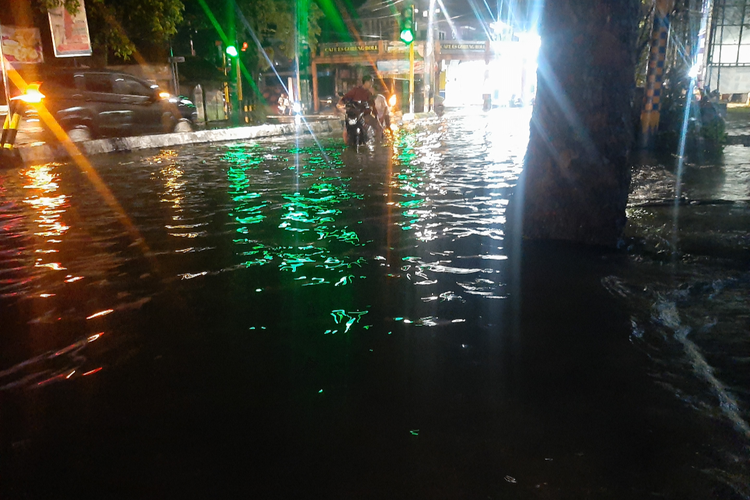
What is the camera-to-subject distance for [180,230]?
6.27 m

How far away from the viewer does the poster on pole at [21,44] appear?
659 inches

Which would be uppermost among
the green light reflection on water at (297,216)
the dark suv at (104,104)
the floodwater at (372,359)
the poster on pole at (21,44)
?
the poster on pole at (21,44)

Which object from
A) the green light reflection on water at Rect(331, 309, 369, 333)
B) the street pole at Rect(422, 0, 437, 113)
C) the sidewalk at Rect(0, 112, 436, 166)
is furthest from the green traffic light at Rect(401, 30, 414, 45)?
the green light reflection on water at Rect(331, 309, 369, 333)

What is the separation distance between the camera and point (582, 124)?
516cm

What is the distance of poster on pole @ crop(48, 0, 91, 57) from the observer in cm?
1598

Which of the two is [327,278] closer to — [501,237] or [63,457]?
[501,237]

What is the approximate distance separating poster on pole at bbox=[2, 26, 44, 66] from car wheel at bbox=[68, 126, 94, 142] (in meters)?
3.33

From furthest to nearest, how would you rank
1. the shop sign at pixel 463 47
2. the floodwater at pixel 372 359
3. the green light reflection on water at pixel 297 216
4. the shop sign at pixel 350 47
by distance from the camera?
the shop sign at pixel 463 47
the shop sign at pixel 350 47
the green light reflection on water at pixel 297 216
the floodwater at pixel 372 359

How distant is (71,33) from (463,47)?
33.9 meters

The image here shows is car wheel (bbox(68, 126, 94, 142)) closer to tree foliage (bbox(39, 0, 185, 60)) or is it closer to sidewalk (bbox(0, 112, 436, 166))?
sidewalk (bbox(0, 112, 436, 166))

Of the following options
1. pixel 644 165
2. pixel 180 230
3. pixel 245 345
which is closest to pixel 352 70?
pixel 644 165

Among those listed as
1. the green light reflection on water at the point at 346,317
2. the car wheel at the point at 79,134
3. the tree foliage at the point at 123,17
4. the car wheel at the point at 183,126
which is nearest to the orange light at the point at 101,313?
the green light reflection on water at the point at 346,317

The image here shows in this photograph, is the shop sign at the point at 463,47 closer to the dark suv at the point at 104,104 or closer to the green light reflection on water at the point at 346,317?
the dark suv at the point at 104,104

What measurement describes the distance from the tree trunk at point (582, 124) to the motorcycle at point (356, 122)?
30.5 ft
